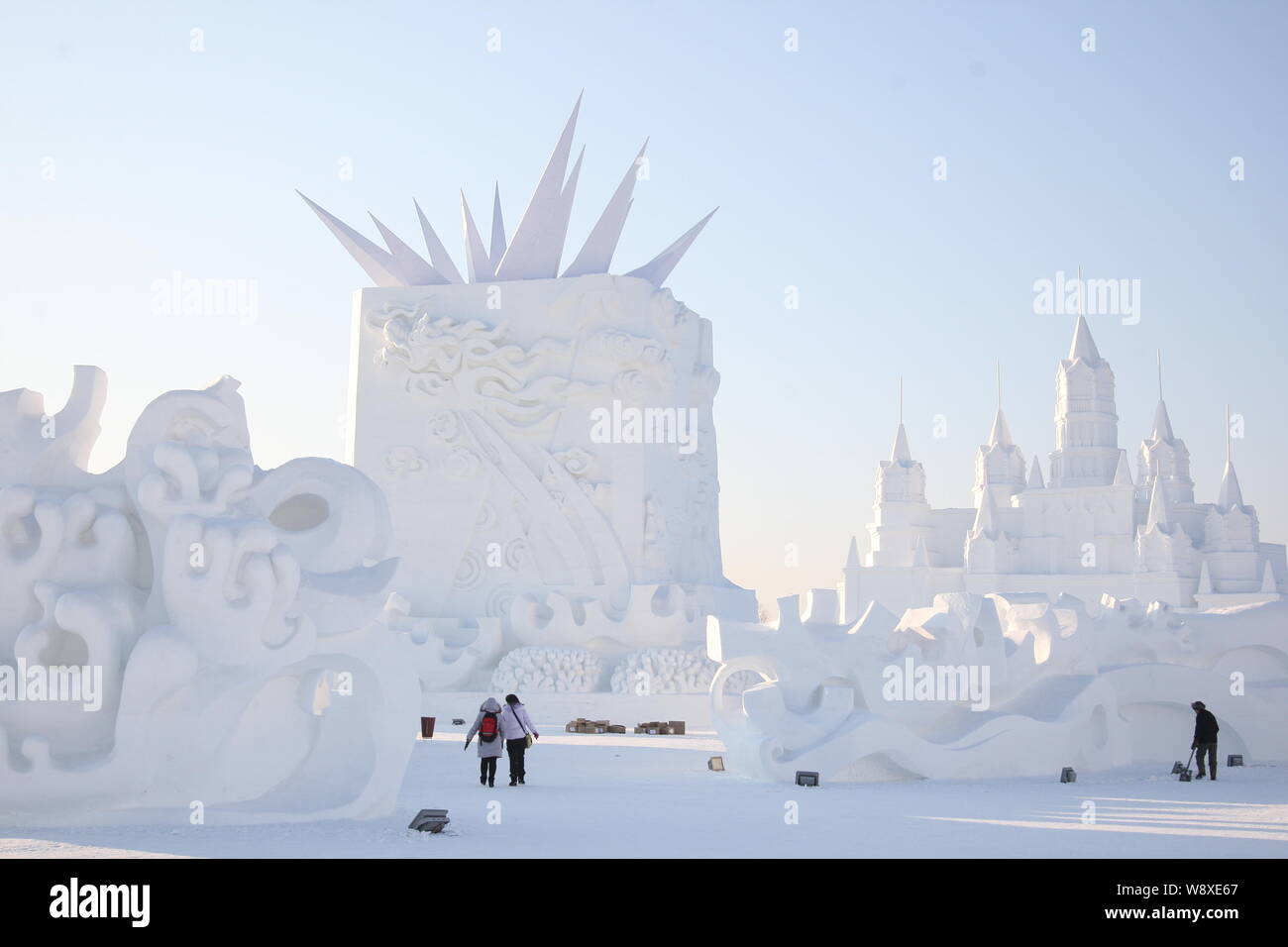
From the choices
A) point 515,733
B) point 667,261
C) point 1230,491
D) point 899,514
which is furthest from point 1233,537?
point 515,733

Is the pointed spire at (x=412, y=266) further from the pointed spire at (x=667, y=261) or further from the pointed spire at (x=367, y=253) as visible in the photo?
the pointed spire at (x=667, y=261)

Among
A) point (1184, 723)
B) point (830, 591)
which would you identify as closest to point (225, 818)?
point (830, 591)

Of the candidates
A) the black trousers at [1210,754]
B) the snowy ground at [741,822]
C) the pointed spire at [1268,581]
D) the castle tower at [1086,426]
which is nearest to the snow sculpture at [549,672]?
the snowy ground at [741,822]

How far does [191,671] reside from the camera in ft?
28.2

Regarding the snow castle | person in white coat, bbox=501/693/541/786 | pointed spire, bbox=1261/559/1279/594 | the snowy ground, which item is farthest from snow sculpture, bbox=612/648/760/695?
pointed spire, bbox=1261/559/1279/594

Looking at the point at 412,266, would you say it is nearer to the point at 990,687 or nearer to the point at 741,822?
the point at 990,687

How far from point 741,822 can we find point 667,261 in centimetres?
1482

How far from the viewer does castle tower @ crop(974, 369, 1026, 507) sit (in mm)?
59812

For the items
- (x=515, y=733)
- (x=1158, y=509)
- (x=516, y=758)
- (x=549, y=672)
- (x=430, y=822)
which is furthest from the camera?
(x=1158, y=509)

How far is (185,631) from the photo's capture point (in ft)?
28.7

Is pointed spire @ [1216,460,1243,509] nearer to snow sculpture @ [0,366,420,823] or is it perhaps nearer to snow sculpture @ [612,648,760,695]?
snow sculpture @ [612,648,760,695]

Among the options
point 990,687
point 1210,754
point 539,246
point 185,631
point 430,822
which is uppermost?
point 539,246

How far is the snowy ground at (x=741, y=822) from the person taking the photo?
7.90m

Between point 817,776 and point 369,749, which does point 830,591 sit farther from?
point 369,749
